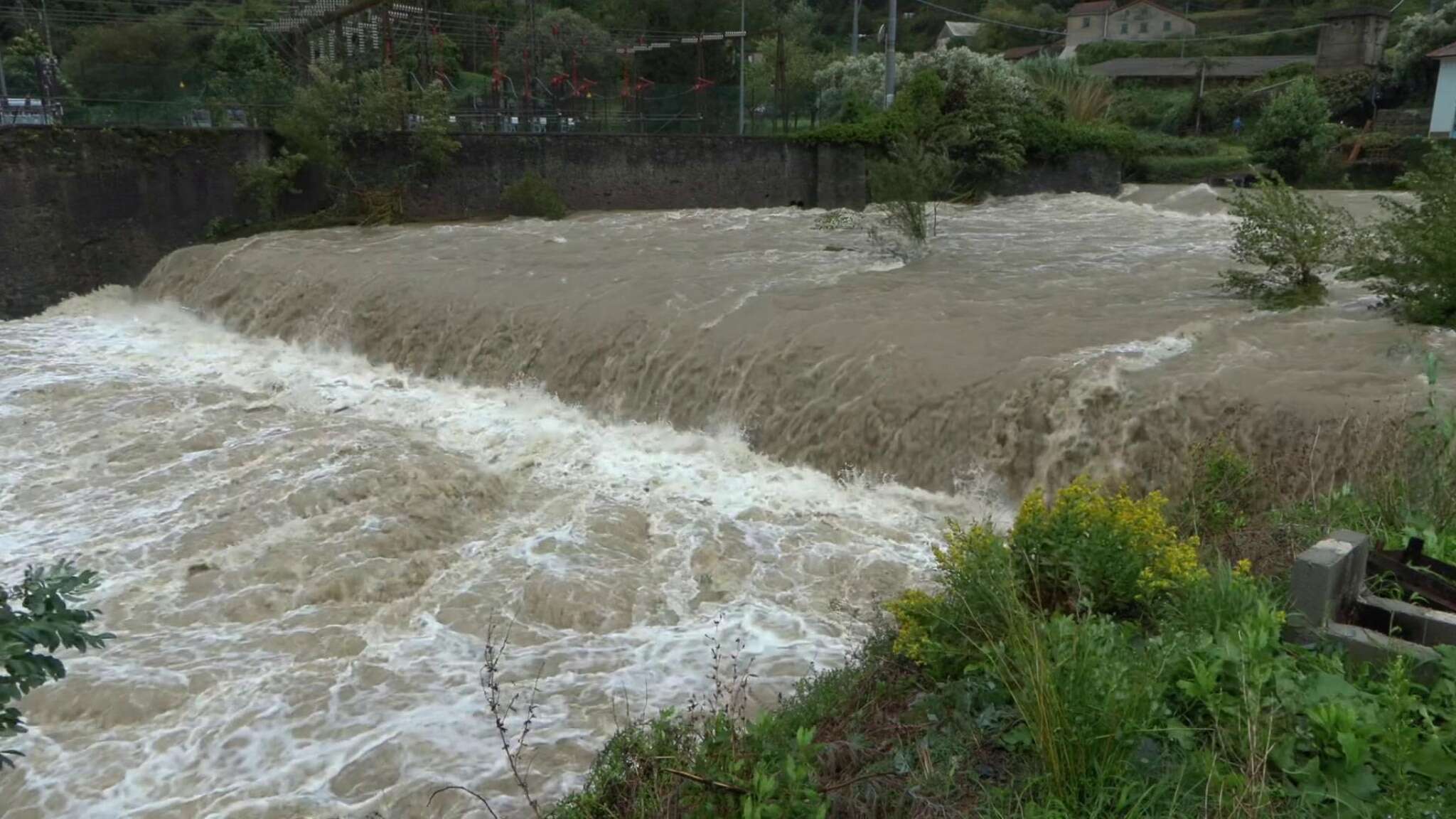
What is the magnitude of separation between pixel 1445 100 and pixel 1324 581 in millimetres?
39034

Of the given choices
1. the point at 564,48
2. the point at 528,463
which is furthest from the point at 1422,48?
the point at 528,463

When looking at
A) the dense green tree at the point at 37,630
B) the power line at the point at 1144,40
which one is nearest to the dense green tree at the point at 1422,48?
the power line at the point at 1144,40

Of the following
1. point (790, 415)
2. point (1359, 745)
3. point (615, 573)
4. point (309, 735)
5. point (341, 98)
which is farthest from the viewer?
→ point (341, 98)

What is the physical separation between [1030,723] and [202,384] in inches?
451

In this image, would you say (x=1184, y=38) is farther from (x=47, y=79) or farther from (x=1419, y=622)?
(x=1419, y=622)

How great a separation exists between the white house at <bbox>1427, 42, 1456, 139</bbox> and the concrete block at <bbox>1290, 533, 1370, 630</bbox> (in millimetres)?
37674

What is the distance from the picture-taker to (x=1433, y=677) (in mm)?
3637

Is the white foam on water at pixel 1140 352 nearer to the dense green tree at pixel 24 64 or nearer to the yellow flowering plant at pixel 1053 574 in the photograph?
the yellow flowering plant at pixel 1053 574

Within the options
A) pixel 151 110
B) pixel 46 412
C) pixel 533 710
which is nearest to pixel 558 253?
pixel 46 412

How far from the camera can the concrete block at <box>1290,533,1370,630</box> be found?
3.93 meters

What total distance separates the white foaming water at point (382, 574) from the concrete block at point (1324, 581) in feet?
9.10

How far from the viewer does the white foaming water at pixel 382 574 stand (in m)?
5.35

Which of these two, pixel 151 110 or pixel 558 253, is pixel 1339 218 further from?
pixel 151 110

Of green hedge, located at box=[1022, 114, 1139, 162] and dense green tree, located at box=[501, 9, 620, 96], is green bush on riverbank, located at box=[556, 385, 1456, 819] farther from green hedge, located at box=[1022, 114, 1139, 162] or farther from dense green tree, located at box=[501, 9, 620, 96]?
dense green tree, located at box=[501, 9, 620, 96]
